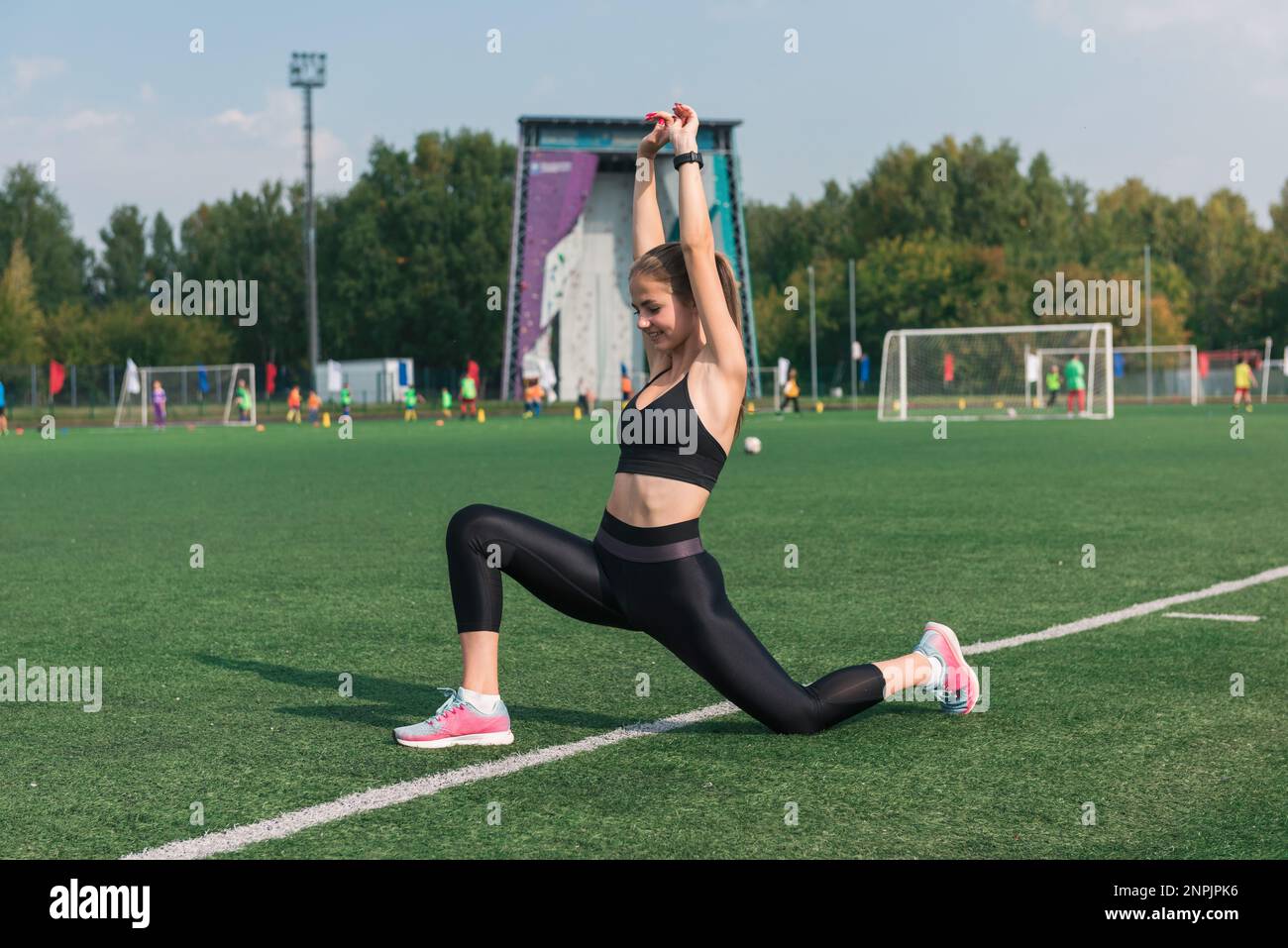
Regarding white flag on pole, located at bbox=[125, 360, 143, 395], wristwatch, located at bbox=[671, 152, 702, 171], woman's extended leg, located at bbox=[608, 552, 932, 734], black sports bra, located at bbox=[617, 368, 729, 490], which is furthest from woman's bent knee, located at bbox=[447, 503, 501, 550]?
white flag on pole, located at bbox=[125, 360, 143, 395]

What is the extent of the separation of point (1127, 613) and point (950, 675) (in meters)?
2.84

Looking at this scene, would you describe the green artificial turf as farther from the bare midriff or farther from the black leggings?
the bare midriff

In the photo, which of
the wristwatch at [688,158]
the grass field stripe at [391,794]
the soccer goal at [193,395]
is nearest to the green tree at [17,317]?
the soccer goal at [193,395]

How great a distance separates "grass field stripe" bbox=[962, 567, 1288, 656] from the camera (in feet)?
22.6

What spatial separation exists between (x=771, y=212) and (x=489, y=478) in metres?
85.9

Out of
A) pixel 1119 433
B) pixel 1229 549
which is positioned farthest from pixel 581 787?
pixel 1119 433

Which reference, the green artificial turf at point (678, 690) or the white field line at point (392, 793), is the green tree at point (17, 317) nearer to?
the green artificial turf at point (678, 690)

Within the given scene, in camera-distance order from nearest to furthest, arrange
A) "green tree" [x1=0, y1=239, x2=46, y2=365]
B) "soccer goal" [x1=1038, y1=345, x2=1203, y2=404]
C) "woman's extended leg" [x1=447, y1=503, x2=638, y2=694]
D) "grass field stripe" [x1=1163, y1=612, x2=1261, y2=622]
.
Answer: "woman's extended leg" [x1=447, y1=503, x2=638, y2=694], "grass field stripe" [x1=1163, y1=612, x2=1261, y2=622], "soccer goal" [x1=1038, y1=345, x2=1203, y2=404], "green tree" [x1=0, y1=239, x2=46, y2=365]

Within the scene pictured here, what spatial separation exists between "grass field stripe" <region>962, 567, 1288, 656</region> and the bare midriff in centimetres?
253

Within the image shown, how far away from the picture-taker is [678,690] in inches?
234

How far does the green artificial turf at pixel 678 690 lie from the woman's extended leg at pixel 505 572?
404 mm

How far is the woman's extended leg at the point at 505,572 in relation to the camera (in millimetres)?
4898

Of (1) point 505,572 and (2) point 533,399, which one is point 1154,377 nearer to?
(2) point 533,399

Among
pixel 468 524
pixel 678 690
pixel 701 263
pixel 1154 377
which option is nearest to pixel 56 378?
pixel 1154 377
